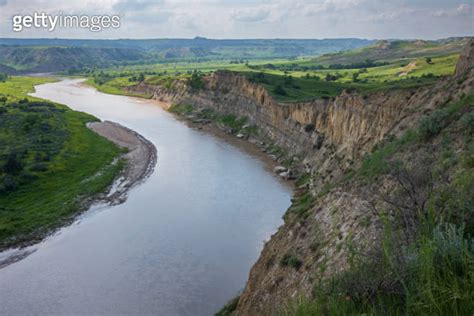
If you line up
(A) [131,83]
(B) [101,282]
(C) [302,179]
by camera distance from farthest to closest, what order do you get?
(A) [131,83] → (C) [302,179] → (B) [101,282]

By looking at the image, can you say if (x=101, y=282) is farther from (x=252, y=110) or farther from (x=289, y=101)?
(x=252, y=110)

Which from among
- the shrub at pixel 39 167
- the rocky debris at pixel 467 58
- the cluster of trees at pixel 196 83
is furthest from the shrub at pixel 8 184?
the cluster of trees at pixel 196 83

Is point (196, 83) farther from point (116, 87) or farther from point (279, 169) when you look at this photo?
point (116, 87)

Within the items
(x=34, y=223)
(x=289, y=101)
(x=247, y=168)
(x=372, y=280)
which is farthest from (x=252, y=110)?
(x=372, y=280)

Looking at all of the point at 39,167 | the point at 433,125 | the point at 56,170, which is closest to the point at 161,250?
the point at 433,125

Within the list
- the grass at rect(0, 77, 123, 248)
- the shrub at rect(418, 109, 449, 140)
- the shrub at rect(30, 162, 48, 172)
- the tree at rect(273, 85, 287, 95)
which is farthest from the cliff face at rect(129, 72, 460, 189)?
the shrub at rect(30, 162, 48, 172)

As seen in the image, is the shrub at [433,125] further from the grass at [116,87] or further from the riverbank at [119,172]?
the grass at [116,87]
